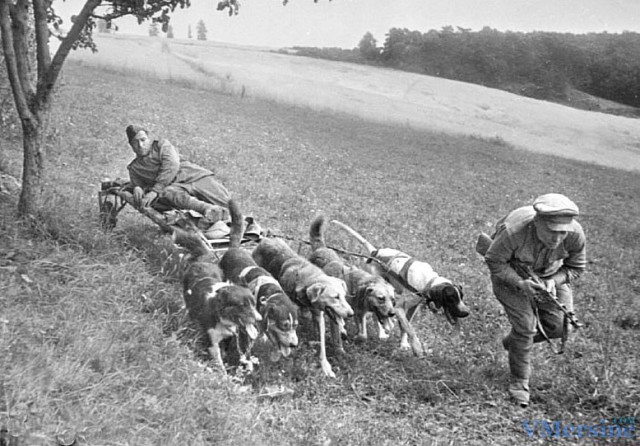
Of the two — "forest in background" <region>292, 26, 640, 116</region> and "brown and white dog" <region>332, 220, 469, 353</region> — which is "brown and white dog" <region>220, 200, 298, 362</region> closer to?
"brown and white dog" <region>332, 220, 469, 353</region>

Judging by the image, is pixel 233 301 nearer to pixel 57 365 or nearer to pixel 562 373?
pixel 57 365

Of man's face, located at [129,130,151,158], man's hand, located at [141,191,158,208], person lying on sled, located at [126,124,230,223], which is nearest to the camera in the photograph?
man's hand, located at [141,191,158,208]

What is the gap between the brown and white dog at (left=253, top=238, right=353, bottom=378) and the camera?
18.6ft

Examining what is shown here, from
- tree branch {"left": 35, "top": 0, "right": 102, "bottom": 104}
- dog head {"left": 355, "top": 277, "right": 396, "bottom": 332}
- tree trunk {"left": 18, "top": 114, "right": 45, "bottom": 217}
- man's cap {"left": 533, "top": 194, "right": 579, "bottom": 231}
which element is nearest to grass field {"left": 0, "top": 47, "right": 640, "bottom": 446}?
tree trunk {"left": 18, "top": 114, "right": 45, "bottom": 217}

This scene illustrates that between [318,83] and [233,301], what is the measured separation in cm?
2885

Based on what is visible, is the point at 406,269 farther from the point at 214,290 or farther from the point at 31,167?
the point at 31,167

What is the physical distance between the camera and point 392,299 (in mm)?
6121

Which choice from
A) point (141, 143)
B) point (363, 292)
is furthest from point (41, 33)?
point (363, 292)

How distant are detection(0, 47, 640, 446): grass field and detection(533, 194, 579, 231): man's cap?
1.81 m

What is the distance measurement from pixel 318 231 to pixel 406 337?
1.93 meters

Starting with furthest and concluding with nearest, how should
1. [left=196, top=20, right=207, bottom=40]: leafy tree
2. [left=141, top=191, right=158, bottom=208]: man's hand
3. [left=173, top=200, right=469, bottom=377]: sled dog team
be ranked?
[left=196, top=20, right=207, bottom=40]: leafy tree
[left=141, top=191, right=158, bottom=208]: man's hand
[left=173, top=200, right=469, bottom=377]: sled dog team

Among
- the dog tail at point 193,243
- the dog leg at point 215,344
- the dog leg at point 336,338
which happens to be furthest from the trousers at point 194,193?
the dog leg at point 215,344

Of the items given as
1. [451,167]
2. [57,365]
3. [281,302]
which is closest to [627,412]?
[281,302]

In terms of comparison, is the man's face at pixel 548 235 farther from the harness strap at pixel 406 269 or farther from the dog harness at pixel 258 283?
the dog harness at pixel 258 283
